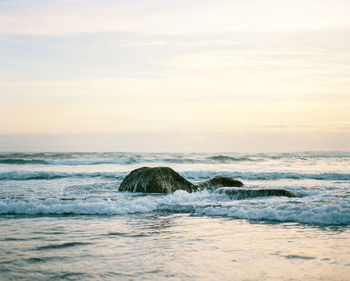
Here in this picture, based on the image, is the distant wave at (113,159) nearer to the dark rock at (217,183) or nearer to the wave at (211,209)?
the dark rock at (217,183)

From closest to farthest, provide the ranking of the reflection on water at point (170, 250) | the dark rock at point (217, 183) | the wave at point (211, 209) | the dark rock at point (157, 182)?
the reflection on water at point (170, 250) < the wave at point (211, 209) < the dark rock at point (157, 182) < the dark rock at point (217, 183)

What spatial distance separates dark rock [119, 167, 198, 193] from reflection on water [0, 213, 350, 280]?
480 cm

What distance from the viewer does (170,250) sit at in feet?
19.0

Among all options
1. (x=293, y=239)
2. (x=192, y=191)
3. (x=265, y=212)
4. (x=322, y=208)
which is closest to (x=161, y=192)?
(x=192, y=191)

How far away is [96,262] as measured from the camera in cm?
514

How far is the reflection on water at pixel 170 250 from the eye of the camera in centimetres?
469

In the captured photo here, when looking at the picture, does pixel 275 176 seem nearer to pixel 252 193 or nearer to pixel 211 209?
pixel 252 193

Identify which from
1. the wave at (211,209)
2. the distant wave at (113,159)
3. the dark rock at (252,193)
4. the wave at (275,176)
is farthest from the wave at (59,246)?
the distant wave at (113,159)

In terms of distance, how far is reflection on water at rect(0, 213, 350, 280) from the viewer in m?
4.69

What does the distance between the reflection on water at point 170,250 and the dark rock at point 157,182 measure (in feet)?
15.7

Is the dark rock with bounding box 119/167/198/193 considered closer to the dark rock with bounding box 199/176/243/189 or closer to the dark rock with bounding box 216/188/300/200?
the dark rock with bounding box 199/176/243/189

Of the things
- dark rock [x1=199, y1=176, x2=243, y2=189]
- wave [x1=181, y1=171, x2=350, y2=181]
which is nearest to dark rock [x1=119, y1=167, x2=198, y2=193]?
dark rock [x1=199, y1=176, x2=243, y2=189]

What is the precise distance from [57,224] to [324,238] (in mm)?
5410

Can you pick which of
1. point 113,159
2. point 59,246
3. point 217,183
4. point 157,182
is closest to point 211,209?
point 157,182
